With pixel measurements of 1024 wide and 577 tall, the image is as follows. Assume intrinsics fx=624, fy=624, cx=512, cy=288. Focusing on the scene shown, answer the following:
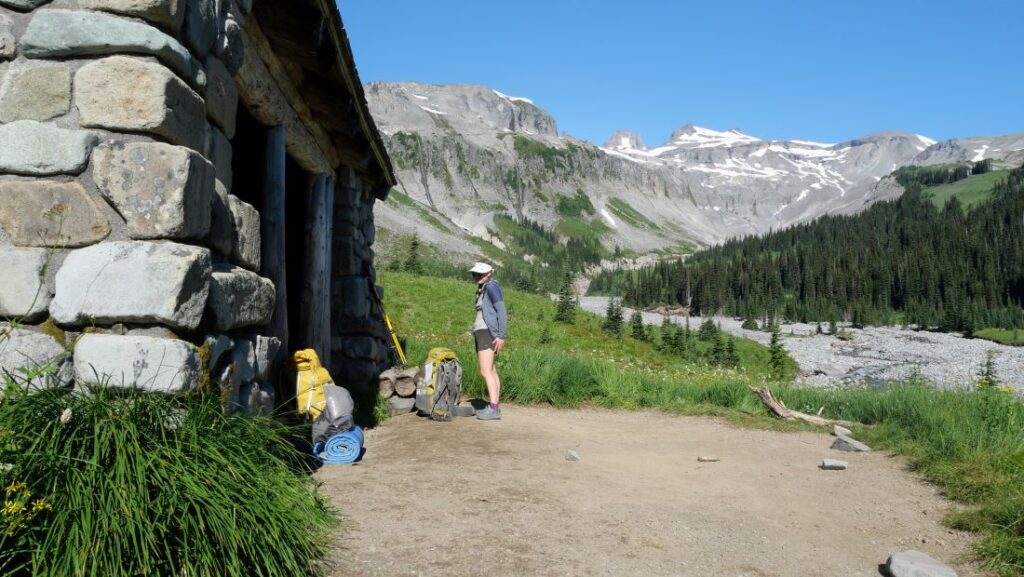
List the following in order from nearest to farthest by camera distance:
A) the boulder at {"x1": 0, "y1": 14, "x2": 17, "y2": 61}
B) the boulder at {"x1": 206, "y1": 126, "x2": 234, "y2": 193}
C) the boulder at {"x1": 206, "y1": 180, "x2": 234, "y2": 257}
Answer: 1. the boulder at {"x1": 0, "y1": 14, "x2": 17, "y2": 61}
2. the boulder at {"x1": 206, "y1": 180, "x2": 234, "y2": 257}
3. the boulder at {"x1": 206, "y1": 126, "x2": 234, "y2": 193}

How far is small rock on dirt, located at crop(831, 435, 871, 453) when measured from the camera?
696cm

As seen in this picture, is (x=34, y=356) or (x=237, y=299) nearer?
(x=34, y=356)

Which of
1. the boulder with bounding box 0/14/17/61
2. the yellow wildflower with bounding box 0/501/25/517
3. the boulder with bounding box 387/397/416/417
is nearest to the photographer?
the yellow wildflower with bounding box 0/501/25/517

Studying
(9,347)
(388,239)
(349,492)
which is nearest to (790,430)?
(349,492)

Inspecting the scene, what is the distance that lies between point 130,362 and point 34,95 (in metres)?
1.42

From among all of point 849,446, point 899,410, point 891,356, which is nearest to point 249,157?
point 849,446

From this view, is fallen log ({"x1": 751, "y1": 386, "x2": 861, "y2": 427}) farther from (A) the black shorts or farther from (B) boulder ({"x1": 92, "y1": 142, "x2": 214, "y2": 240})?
(B) boulder ({"x1": 92, "y1": 142, "x2": 214, "y2": 240})

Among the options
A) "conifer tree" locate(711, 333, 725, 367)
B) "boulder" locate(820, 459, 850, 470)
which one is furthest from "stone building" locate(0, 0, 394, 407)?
"conifer tree" locate(711, 333, 725, 367)

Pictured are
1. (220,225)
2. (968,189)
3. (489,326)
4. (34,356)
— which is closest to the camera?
(34,356)

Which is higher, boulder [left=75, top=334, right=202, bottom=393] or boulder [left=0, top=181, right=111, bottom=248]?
boulder [left=0, top=181, right=111, bottom=248]

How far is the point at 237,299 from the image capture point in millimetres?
3766

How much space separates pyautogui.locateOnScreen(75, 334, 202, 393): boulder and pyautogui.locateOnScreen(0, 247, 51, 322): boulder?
28cm

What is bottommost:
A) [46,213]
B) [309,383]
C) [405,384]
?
[405,384]

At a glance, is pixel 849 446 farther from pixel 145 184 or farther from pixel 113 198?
pixel 113 198
